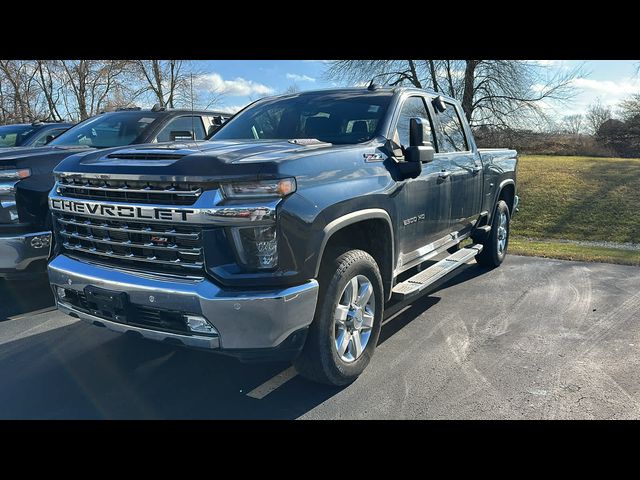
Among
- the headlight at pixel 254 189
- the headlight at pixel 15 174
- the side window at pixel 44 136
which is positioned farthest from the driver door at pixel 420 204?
the side window at pixel 44 136

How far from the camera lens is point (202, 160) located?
2.79 m

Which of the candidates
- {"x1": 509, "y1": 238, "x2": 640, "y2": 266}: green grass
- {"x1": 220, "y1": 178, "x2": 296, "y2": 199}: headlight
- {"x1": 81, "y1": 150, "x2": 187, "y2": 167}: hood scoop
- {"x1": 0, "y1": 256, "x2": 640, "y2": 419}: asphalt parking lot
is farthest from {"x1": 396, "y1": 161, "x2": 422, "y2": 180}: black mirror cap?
{"x1": 509, "y1": 238, "x2": 640, "y2": 266}: green grass

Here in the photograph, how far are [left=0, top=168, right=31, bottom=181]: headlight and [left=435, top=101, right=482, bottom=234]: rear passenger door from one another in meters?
3.92

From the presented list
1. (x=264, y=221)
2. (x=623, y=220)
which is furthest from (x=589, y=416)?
(x=623, y=220)

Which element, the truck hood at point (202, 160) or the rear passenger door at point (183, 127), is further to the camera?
the rear passenger door at point (183, 127)

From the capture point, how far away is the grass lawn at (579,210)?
356 inches

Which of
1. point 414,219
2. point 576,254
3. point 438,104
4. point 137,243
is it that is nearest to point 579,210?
point 576,254

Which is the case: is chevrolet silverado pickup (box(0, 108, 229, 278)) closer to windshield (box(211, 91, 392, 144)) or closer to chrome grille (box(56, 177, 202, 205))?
windshield (box(211, 91, 392, 144))

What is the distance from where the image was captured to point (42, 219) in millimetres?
4664

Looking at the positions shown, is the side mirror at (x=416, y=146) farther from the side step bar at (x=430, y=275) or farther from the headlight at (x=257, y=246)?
the headlight at (x=257, y=246)

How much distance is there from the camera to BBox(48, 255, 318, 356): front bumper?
2.65 meters

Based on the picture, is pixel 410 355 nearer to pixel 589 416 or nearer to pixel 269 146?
pixel 589 416

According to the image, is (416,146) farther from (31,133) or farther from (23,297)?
(31,133)

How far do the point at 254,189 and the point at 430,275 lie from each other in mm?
2362
